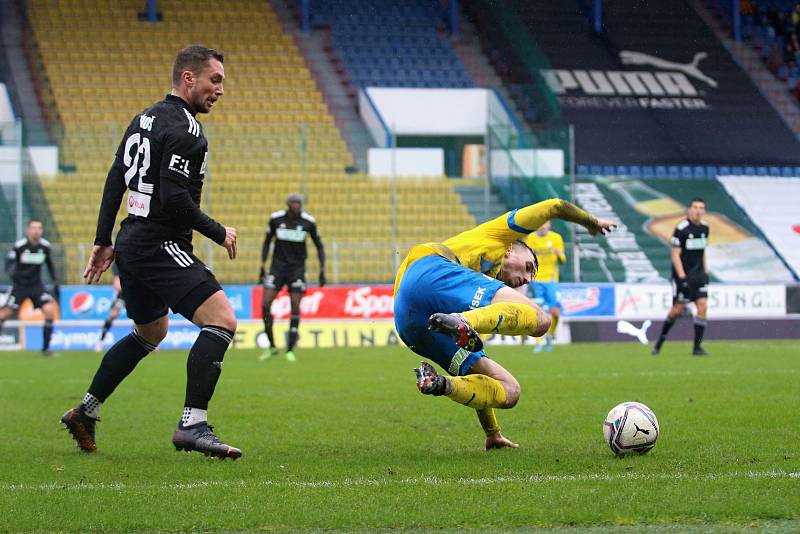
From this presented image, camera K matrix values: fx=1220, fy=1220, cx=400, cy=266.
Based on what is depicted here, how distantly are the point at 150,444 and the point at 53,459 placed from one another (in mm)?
840

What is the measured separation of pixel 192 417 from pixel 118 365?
2.83 ft

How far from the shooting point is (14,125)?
77.1ft

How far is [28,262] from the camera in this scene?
1977cm

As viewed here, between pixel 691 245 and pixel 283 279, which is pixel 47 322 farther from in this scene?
pixel 691 245

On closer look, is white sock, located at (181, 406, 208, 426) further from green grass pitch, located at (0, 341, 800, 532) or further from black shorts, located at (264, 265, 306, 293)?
black shorts, located at (264, 265, 306, 293)

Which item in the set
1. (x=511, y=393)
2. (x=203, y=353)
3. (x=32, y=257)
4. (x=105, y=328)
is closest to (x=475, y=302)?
(x=511, y=393)

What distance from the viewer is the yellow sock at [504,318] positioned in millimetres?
6336

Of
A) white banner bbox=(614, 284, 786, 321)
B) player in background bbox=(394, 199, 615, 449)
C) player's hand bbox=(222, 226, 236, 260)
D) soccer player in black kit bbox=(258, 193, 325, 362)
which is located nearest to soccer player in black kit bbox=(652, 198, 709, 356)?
soccer player in black kit bbox=(258, 193, 325, 362)

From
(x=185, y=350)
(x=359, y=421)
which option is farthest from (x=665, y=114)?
(x=359, y=421)

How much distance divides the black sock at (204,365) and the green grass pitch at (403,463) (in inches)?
14.7

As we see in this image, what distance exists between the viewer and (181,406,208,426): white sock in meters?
6.67

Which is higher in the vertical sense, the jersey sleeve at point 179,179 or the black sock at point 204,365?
the jersey sleeve at point 179,179

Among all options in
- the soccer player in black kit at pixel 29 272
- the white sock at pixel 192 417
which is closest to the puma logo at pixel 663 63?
the soccer player in black kit at pixel 29 272

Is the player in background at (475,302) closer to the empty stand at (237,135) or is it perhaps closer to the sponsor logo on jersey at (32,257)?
the sponsor logo on jersey at (32,257)
